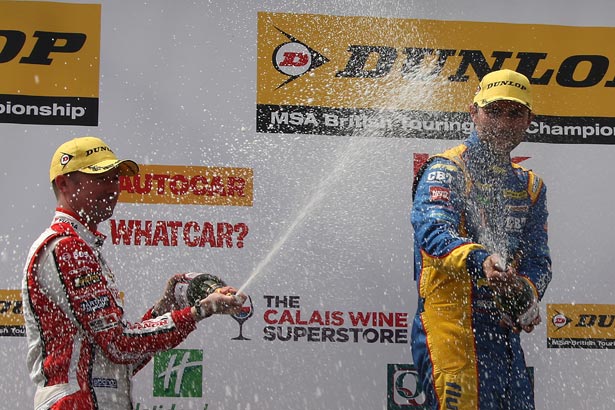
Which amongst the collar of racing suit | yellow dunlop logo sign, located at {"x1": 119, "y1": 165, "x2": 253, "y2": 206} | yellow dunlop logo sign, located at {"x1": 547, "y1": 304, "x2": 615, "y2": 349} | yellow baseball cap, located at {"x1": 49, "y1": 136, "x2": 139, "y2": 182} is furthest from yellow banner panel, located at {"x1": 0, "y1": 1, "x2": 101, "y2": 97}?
yellow dunlop logo sign, located at {"x1": 547, "y1": 304, "x2": 615, "y2": 349}

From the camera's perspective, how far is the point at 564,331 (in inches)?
180

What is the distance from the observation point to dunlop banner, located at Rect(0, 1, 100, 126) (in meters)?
4.38

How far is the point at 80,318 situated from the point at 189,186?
1.83 meters

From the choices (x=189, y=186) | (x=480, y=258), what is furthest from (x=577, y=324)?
(x=189, y=186)

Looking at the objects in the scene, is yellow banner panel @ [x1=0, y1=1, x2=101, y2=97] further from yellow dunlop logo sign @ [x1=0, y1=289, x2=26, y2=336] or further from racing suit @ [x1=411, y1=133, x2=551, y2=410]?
racing suit @ [x1=411, y1=133, x2=551, y2=410]

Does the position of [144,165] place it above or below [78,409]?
above

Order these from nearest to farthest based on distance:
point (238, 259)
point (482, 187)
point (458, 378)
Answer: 1. point (458, 378)
2. point (482, 187)
3. point (238, 259)

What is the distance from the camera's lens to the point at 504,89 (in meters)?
3.71

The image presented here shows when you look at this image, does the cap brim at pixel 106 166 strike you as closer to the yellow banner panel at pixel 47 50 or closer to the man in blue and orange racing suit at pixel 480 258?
the man in blue and orange racing suit at pixel 480 258

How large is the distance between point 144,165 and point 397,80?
130 cm

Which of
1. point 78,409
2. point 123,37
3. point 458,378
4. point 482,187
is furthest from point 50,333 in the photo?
point 123,37

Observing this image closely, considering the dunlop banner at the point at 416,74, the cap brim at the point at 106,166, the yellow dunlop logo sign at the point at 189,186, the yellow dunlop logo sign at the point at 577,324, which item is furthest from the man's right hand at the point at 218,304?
the yellow dunlop logo sign at the point at 577,324

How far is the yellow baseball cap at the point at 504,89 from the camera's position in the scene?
370 centimetres

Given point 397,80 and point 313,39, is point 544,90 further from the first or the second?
point 313,39
